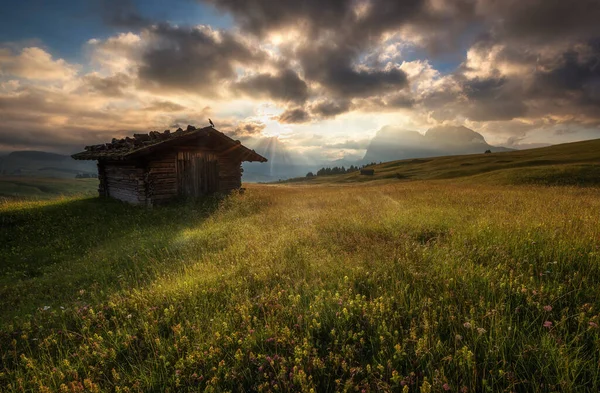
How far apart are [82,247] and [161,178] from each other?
6792mm

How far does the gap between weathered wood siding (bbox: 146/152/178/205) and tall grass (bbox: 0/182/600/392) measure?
30.4ft

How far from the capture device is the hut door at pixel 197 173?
17.5 meters

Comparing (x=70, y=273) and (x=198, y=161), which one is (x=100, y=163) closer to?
(x=198, y=161)

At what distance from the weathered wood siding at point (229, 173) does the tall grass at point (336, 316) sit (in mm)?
12493

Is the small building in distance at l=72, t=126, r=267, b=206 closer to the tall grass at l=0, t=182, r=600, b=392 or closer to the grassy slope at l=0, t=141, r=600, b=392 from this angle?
the grassy slope at l=0, t=141, r=600, b=392

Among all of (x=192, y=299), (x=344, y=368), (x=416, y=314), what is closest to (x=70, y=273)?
(x=192, y=299)

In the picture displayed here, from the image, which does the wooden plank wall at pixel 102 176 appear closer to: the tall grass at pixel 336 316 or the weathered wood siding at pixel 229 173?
the weathered wood siding at pixel 229 173

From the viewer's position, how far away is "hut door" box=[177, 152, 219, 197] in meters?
17.5

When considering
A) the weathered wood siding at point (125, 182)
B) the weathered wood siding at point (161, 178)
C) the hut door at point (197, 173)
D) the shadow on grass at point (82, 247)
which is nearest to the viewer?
the shadow on grass at point (82, 247)

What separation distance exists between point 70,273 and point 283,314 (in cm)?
765

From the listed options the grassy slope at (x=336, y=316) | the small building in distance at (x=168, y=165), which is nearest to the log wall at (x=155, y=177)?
the small building in distance at (x=168, y=165)

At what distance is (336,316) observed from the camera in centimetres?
335

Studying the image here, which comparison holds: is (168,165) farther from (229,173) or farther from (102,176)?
(102,176)

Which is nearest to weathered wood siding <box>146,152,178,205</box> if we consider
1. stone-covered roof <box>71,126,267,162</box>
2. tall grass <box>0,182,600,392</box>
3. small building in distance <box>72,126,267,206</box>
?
small building in distance <box>72,126,267,206</box>
